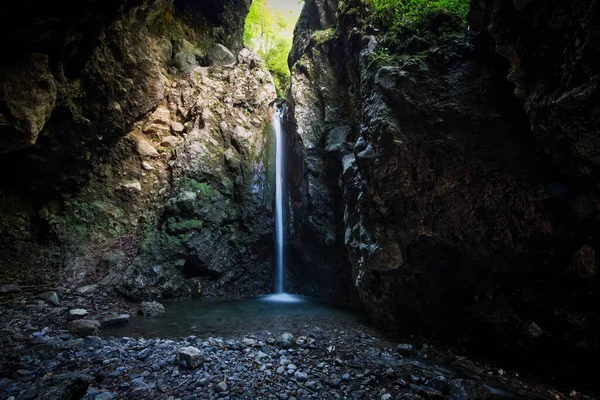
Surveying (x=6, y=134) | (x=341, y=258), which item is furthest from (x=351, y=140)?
(x=6, y=134)

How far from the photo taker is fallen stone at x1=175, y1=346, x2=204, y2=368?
3.92 meters

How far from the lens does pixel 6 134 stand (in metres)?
5.12

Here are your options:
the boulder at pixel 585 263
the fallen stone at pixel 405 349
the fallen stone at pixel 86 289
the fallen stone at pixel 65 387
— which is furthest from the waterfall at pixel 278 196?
the boulder at pixel 585 263

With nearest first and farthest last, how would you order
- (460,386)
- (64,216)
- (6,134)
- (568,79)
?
(568,79)
(460,386)
(6,134)
(64,216)

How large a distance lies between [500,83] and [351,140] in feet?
16.6

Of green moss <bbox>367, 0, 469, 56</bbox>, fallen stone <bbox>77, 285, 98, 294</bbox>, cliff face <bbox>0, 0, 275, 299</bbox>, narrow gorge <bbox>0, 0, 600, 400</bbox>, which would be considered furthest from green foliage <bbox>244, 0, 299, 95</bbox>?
fallen stone <bbox>77, 285, 98, 294</bbox>

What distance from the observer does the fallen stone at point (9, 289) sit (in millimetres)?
6438

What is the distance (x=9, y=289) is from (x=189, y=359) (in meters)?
6.15

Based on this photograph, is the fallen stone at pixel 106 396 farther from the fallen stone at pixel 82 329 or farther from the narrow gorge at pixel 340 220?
the fallen stone at pixel 82 329

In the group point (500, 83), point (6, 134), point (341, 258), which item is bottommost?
point (341, 258)

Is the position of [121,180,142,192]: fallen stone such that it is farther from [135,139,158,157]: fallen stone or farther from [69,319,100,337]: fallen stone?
[69,319,100,337]: fallen stone

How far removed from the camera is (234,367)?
4062mm

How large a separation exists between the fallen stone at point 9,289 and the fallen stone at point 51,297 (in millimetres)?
587

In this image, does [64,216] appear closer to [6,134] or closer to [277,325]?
[6,134]
